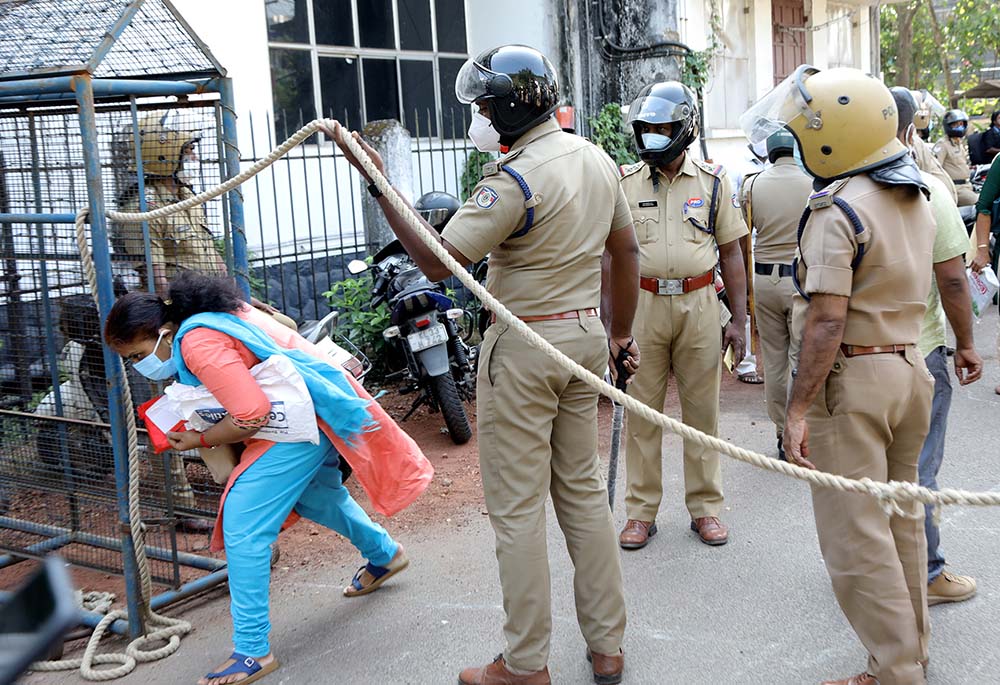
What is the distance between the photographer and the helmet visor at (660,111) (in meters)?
4.64

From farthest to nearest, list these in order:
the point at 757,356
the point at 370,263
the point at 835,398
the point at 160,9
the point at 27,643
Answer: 1. the point at 757,356
2. the point at 370,263
3. the point at 160,9
4. the point at 835,398
5. the point at 27,643

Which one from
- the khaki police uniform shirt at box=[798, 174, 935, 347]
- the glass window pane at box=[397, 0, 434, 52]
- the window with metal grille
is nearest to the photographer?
the khaki police uniform shirt at box=[798, 174, 935, 347]

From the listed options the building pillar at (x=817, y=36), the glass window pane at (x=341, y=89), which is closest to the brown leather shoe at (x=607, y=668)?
the glass window pane at (x=341, y=89)

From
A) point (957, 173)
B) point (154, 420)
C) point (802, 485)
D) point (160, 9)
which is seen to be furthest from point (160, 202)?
point (957, 173)

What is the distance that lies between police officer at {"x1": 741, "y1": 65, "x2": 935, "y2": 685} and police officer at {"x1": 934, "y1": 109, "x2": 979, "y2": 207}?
306 inches

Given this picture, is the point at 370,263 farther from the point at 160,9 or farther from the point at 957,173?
the point at 957,173

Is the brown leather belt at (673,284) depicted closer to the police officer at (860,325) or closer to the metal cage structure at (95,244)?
the police officer at (860,325)

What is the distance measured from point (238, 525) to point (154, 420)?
1.59ft

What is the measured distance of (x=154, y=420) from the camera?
3.64 metres

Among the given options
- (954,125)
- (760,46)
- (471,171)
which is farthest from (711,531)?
(760,46)

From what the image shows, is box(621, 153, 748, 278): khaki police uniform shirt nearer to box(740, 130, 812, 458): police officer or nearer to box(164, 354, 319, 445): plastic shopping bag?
box(740, 130, 812, 458): police officer

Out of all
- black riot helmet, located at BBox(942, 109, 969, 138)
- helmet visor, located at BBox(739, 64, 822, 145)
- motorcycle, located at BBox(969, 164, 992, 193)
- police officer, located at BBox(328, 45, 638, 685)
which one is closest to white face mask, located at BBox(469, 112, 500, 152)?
police officer, located at BBox(328, 45, 638, 685)

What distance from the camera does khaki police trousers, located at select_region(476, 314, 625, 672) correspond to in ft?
10.8

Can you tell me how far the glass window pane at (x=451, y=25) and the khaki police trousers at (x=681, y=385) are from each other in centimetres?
601
